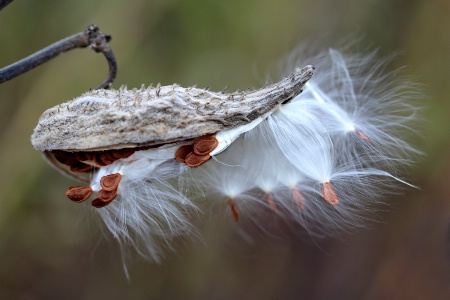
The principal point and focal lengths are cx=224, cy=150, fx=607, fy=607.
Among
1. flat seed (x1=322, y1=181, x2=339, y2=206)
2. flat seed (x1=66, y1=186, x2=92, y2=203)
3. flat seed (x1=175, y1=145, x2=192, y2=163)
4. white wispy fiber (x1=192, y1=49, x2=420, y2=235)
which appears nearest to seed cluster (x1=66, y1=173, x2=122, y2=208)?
flat seed (x1=66, y1=186, x2=92, y2=203)

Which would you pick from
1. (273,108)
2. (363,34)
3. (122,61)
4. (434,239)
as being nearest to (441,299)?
(434,239)

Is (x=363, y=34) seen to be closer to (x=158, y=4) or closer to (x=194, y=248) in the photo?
(x=158, y=4)

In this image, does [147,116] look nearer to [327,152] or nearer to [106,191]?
[106,191]

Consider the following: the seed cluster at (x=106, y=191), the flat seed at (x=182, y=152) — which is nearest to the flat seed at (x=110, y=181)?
the seed cluster at (x=106, y=191)

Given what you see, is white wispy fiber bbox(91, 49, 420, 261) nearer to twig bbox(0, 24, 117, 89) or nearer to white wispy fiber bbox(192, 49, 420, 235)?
white wispy fiber bbox(192, 49, 420, 235)

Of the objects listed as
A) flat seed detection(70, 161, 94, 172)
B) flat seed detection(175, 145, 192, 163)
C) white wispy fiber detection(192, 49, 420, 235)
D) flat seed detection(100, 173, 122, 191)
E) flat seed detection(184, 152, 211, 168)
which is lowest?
flat seed detection(100, 173, 122, 191)

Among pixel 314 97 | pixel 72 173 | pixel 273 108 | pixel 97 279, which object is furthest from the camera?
pixel 97 279

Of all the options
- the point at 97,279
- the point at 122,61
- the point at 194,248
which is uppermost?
the point at 122,61
